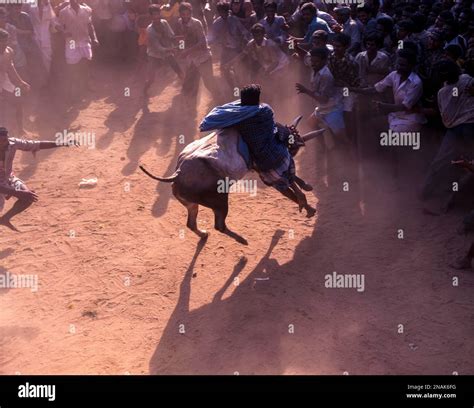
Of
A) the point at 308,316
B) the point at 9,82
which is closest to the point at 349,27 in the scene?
the point at 308,316

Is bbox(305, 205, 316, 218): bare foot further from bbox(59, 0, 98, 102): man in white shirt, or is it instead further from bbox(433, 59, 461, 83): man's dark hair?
bbox(59, 0, 98, 102): man in white shirt

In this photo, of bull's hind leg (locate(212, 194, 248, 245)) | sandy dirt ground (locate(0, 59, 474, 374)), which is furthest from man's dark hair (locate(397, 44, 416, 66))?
bull's hind leg (locate(212, 194, 248, 245))

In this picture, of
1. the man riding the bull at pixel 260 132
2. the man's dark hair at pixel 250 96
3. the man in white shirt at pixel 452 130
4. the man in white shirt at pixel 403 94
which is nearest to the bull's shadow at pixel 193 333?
the man riding the bull at pixel 260 132

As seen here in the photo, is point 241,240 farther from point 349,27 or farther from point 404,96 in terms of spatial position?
point 349,27

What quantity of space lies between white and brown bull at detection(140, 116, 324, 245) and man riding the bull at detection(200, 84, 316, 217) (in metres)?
0.17

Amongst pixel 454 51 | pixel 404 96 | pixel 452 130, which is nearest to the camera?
pixel 452 130

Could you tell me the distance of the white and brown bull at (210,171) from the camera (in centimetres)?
744

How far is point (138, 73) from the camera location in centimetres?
1427

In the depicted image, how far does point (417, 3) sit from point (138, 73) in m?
6.47

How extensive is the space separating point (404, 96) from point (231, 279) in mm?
3685

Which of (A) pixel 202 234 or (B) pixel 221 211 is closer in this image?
(B) pixel 221 211

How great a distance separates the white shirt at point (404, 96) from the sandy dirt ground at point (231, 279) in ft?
3.42

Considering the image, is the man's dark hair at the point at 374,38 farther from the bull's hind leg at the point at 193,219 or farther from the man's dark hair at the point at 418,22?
the bull's hind leg at the point at 193,219

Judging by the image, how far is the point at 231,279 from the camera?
784cm
